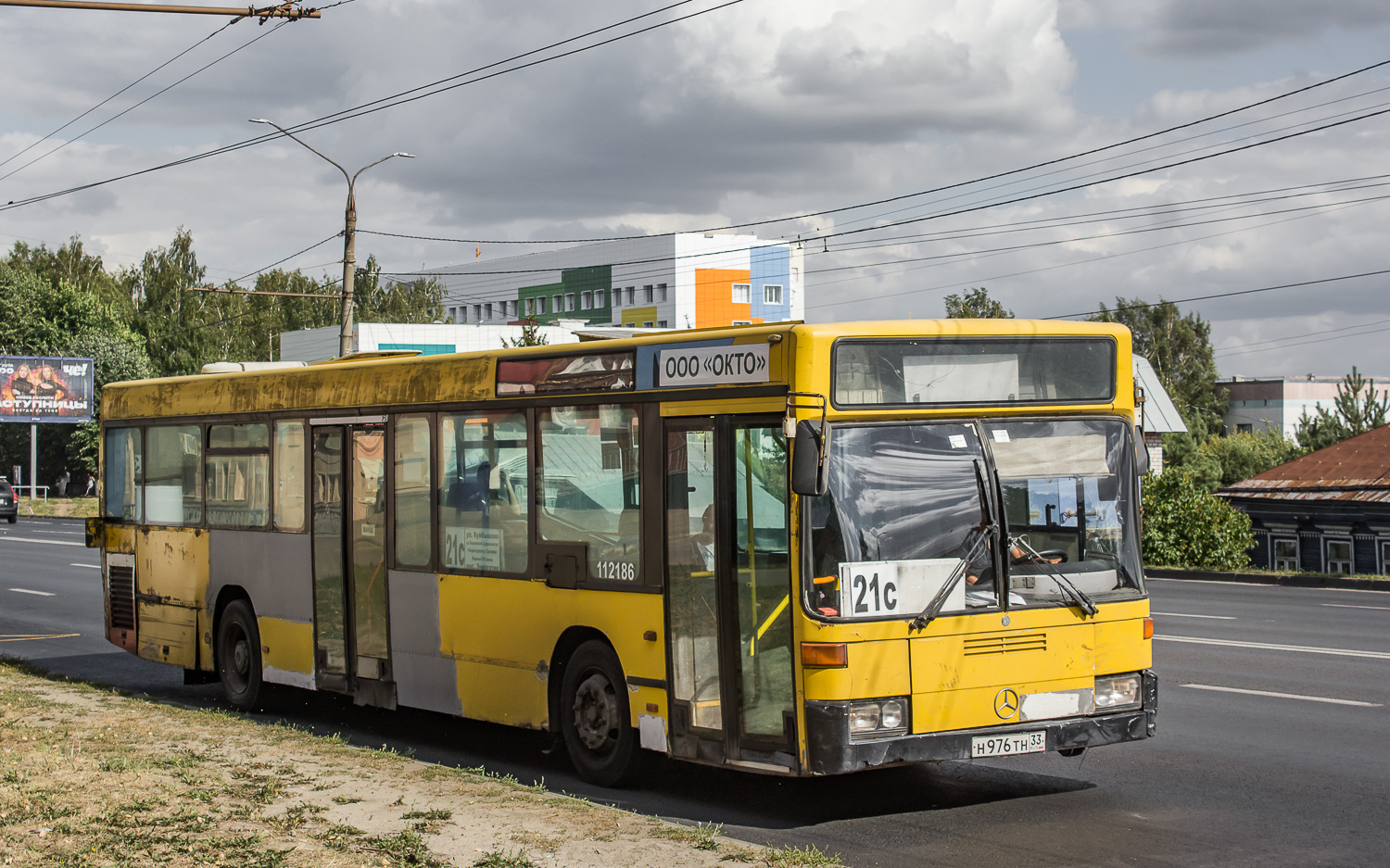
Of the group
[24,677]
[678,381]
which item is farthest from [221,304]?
[678,381]

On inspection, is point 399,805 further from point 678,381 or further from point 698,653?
point 678,381

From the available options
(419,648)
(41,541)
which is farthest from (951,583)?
(41,541)

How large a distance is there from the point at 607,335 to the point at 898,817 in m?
4.16

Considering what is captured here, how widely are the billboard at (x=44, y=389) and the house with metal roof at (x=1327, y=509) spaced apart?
5706cm

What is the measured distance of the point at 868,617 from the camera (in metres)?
7.46

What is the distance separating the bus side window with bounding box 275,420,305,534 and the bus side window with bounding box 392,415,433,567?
4.70 ft

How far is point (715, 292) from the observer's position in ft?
378

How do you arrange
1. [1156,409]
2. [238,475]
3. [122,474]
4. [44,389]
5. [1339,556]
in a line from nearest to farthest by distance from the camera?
[238,475]
[122,474]
[1339,556]
[1156,409]
[44,389]

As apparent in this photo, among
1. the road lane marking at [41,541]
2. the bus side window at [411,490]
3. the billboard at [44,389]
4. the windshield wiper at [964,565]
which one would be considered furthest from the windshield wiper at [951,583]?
the billboard at [44,389]

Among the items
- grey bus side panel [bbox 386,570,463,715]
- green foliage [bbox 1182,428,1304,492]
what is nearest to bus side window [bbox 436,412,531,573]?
grey bus side panel [bbox 386,570,463,715]

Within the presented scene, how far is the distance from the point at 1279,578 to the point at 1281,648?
1312 centimetres

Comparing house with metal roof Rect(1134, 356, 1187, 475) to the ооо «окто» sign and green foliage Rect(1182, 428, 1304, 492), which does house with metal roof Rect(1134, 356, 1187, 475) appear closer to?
green foliage Rect(1182, 428, 1304, 492)

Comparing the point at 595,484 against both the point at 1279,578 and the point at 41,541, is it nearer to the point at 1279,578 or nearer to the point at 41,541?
the point at 1279,578

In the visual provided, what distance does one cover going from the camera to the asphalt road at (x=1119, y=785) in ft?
23.3
